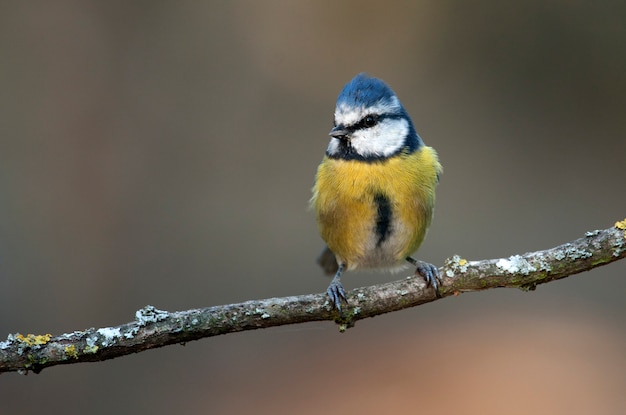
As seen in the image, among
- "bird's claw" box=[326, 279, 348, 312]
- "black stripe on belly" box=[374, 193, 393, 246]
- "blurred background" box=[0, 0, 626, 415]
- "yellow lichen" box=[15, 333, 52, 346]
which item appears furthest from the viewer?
"blurred background" box=[0, 0, 626, 415]

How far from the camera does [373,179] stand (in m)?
2.28

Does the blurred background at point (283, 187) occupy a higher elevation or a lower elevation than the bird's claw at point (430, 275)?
higher

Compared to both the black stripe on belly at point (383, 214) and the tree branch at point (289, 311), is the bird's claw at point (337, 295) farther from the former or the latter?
the black stripe on belly at point (383, 214)

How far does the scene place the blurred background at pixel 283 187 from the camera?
11.5 feet

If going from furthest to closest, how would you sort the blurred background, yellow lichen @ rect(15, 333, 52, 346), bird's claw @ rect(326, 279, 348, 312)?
1. the blurred background
2. bird's claw @ rect(326, 279, 348, 312)
3. yellow lichen @ rect(15, 333, 52, 346)

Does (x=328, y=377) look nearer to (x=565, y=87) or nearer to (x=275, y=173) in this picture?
(x=275, y=173)

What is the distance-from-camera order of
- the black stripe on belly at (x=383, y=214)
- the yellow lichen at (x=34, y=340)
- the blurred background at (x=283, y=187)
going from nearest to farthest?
the yellow lichen at (x=34, y=340)
the black stripe on belly at (x=383, y=214)
the blurred background at (x=283, y=187)

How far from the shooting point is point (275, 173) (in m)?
4.21

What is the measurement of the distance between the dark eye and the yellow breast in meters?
0.13

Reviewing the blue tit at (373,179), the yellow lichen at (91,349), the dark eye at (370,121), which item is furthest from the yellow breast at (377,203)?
the yellow lichen at (91,349)

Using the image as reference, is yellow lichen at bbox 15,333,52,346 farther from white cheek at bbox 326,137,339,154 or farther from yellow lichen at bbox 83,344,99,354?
white cheek at bbox 326,137,339,154

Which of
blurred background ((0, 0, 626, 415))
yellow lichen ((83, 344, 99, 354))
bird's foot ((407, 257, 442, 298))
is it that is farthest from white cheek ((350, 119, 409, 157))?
blurred background ((0, 0, 626, 415))

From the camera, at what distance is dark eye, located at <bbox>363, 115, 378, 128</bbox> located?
2.32 m

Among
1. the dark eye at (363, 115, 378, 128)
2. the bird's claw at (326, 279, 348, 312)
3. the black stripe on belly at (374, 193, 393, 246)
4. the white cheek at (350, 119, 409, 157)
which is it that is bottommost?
the bird's claw at (326, 279, 348, 312)
